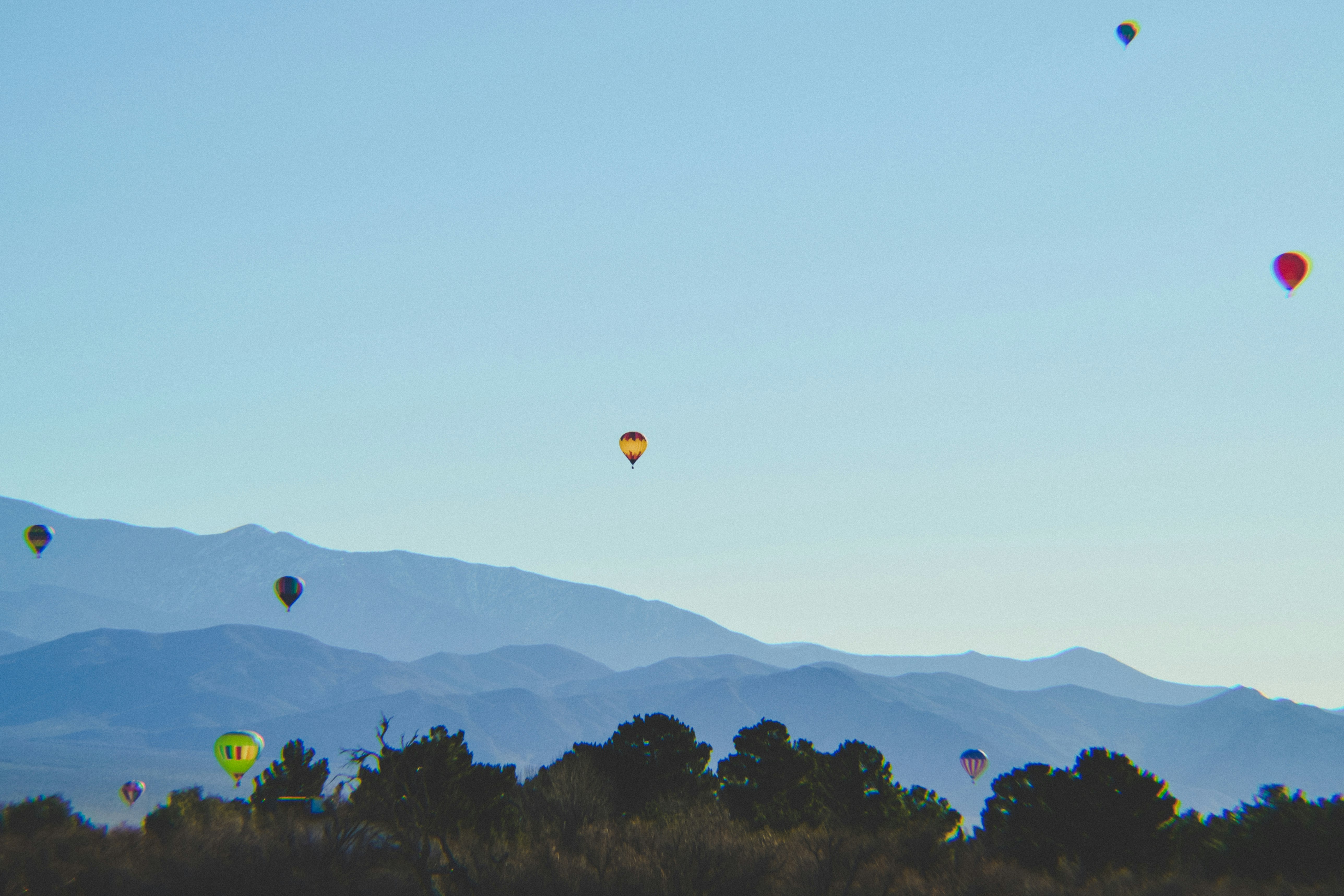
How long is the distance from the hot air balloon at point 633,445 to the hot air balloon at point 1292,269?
122 feet

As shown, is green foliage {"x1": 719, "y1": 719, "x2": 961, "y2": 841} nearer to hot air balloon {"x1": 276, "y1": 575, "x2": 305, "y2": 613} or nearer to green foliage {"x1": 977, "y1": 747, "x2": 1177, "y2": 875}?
green foliage {"x1": 977, "y1": 747, "x2": 1177, "y2": 875}

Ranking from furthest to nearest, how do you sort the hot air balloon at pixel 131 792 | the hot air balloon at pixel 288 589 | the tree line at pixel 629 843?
the hot air balloon at pixel 131 792, the hot air balloon at pixel 288 589, the tree line at pixel 629 843

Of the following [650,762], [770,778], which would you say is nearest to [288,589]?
[650,762]

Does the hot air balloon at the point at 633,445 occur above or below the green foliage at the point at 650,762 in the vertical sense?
above

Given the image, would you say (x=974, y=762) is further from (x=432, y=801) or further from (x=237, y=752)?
(x=432, y=801)

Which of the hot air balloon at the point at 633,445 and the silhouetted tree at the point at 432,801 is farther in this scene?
the hot air balloon at the point at 633,445

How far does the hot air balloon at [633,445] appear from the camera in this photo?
7194 cm

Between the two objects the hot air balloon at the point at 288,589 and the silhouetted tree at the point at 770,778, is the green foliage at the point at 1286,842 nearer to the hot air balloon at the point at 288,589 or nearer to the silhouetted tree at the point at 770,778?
the silhouetted tree at the point at 770,778

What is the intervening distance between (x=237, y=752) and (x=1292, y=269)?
88309mm

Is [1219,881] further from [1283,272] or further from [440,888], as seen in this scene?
[1283,272]

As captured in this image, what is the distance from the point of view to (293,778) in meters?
70.9

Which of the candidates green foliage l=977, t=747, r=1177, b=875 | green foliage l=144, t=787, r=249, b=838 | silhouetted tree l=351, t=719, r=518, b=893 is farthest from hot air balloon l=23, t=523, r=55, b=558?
green foliage l=977, t=747, r=1177, b=875

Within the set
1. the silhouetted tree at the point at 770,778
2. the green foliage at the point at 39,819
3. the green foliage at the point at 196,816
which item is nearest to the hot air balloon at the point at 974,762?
the silhouetted tree at the point at 770,778

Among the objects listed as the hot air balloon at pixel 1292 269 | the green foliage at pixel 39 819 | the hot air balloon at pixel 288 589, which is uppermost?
the hot air balloon at pixel 1292 269
